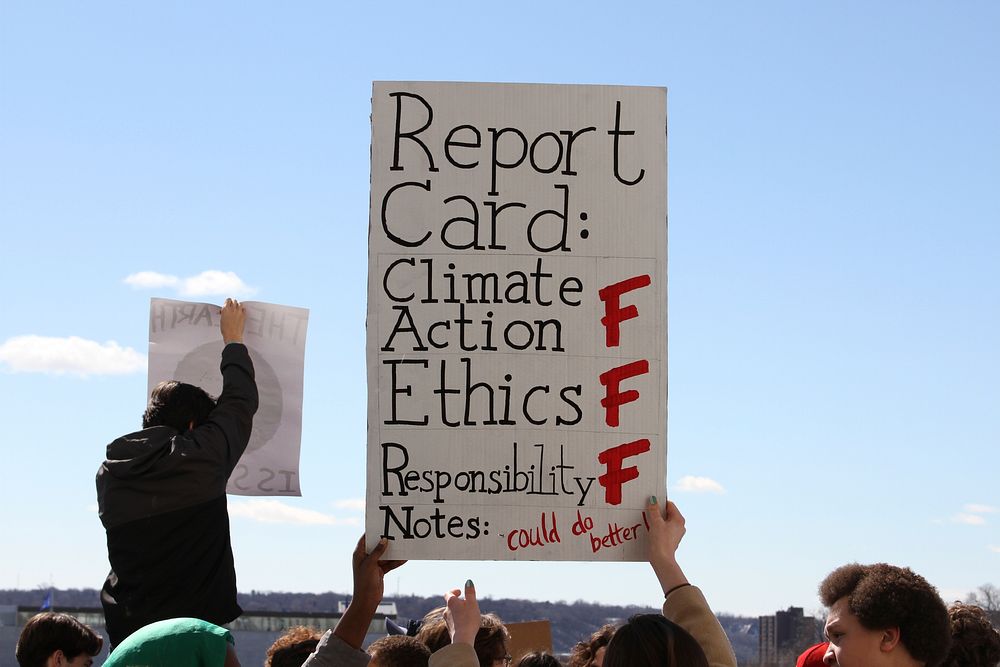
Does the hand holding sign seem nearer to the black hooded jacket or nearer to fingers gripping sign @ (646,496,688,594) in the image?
the black hooded jacket

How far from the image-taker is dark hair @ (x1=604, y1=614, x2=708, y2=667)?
381 centimetres

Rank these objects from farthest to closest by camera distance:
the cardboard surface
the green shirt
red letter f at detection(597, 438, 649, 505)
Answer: the cardboard surface
red letter f at detection(597, 438, 649, 505)
the green shirt

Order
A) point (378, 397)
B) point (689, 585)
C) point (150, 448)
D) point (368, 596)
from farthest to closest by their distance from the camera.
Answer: point (150, 448), point (378, 397), point (368, 596), point (689, 585)

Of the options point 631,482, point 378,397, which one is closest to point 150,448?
point 378,397

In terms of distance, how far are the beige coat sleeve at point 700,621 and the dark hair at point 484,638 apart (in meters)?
1.55

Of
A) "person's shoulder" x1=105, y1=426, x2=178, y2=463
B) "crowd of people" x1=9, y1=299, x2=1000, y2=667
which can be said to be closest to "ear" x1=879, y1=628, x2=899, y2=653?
"crowd of people" x1=9, y1=299, x2=1000, y2=667

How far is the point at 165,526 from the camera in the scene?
600 centimetres

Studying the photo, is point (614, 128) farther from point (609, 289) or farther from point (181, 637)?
point (181, 637)

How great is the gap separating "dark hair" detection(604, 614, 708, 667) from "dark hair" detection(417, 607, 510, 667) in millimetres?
2218

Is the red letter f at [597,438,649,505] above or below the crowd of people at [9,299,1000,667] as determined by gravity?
above

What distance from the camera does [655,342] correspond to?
5.63m

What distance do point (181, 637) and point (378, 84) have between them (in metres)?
2.49

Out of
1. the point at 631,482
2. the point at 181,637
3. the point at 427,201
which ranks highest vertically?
the point at 427,201

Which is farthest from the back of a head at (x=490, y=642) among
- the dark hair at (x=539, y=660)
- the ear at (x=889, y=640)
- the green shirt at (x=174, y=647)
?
the ear at (x=889, y=640)
